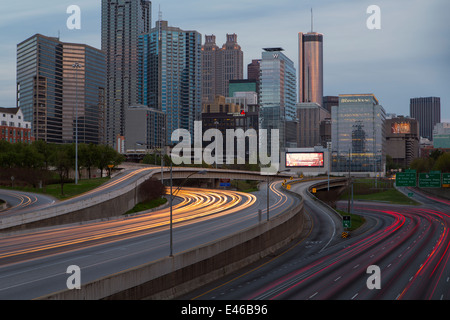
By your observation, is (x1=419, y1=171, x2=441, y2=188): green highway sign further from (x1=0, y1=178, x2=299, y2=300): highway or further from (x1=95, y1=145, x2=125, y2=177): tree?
(x1=95, y1=145, x2=125, y2=177): tree

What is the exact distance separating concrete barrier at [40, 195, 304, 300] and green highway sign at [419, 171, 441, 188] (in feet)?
126

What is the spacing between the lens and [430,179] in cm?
8650

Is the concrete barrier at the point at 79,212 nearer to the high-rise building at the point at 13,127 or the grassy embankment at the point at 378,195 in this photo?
the grassy embankment at the point at 378,195


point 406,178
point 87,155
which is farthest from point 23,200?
point 406,178

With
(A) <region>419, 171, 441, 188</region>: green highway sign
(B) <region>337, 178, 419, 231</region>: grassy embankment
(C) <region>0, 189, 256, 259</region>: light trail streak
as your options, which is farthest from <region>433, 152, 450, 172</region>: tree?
(C) <region>0, 189, 256, 259</region>: light trail streak

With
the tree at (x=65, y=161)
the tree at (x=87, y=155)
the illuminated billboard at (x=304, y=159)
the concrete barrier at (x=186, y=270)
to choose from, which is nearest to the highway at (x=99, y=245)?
the concrete barrier at (x=186, y=270)

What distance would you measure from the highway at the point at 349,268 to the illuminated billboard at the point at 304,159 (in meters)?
108

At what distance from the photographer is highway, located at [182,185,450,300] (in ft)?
124

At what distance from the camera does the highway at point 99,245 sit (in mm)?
31391

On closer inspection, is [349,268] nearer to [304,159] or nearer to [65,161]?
[65,161]
